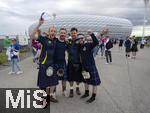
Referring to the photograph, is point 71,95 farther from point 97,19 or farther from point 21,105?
point 97,19

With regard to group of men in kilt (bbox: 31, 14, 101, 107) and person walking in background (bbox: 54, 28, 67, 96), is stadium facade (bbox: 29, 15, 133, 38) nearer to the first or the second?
group of men in kilt (bbox: 31, 14, 101, 107)

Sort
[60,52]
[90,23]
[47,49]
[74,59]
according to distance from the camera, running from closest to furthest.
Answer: [47,49] < [60,52] < [74,59] < [90,23]

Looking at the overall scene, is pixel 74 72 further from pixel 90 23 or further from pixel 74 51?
pixel 90 23

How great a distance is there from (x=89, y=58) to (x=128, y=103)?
147 centimetres

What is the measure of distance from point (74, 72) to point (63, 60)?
0.48 m

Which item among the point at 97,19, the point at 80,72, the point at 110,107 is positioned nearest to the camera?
the point at 110,107

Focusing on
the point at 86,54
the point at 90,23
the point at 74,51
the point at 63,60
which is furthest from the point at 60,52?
the point at 90,23

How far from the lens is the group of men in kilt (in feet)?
23.1

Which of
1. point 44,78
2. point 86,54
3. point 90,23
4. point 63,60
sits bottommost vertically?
point 44,78

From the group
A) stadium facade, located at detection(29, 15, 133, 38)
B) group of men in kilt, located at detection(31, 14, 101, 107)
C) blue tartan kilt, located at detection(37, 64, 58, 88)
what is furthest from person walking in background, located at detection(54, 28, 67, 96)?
stadium facade, located at detection(29, 15, 133, 38)

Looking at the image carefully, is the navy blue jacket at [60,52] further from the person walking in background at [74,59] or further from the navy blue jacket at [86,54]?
the navy blue jacket at [86,54]

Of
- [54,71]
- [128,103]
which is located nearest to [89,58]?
[54,71]

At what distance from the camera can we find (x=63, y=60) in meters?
7.45

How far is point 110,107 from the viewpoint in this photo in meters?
6.76
